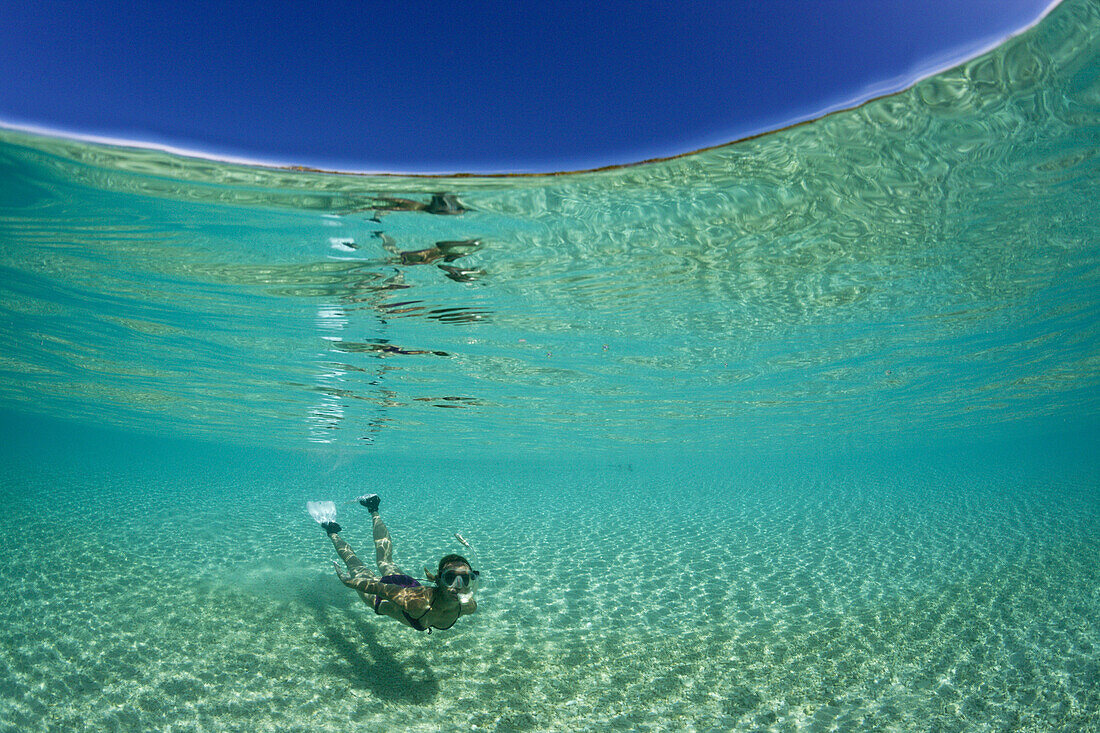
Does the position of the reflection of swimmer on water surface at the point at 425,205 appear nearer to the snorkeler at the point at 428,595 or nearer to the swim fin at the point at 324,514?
the snorkeler at the point at 428,595

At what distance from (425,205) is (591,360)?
9.88m

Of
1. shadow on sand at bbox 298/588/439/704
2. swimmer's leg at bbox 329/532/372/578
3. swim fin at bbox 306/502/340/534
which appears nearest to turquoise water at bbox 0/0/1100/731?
shadow on sand at bbox 298/588/439/704

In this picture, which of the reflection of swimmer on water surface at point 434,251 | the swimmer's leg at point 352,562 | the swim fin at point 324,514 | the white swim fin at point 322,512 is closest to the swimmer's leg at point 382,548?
the swimmer's leg at point 352,562

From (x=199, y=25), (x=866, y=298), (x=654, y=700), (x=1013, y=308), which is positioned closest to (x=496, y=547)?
(x=654, y=700)

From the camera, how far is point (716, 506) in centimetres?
2791

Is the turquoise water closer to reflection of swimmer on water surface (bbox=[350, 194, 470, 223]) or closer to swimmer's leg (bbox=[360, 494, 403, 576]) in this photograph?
reflection of swimmer on water surface (bbox=[350, 194, 470, 223])

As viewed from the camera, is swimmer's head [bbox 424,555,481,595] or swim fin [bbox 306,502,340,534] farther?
swim fin [bbox 306,502,340,534]

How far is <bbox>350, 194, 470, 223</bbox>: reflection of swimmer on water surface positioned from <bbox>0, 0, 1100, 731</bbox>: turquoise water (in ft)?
0.22

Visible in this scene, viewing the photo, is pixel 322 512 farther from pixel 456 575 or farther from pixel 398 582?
pixel 456 575

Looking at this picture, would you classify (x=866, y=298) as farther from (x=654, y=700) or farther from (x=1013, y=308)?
(x=654, y=700)

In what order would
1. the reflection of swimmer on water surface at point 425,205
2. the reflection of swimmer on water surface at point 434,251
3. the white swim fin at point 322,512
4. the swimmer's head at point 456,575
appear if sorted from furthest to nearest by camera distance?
the white swim fin at point 322,512
the reflection of swimmer on water surface at point 434,251
the reflection of swimmer on water surface at point 425,205
the swimmer's head at point 456,575

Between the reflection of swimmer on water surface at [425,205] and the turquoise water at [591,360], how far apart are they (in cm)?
7

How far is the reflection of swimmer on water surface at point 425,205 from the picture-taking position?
7.47 meters

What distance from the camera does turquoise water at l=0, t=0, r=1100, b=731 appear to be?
632 cm
